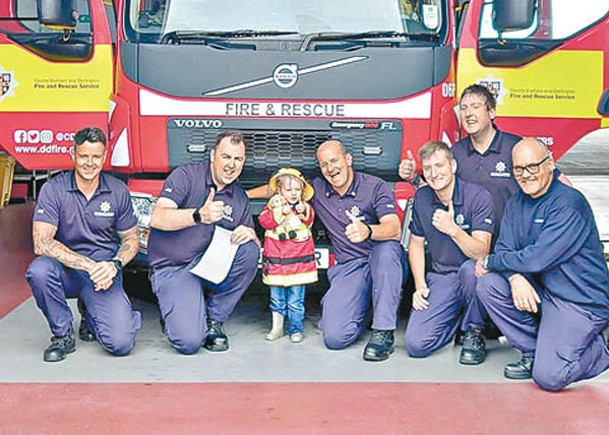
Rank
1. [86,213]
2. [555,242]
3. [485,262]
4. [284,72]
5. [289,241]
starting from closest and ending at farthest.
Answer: [555,242] → [485,262] → [86,213] → [289,241] → [284,72]

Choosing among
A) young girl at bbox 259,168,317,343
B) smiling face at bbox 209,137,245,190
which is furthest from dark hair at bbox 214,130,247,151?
young girl at bbox 259,168,317,343

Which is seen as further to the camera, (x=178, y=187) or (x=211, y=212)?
(x=178, y=187)

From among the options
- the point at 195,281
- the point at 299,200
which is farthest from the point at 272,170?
the point at 195,281

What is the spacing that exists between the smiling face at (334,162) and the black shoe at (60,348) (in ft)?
5.61

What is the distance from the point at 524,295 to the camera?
5289mm

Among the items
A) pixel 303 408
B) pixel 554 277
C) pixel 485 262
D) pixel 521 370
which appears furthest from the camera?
pixel 485 262

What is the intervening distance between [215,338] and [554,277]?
6.38ft

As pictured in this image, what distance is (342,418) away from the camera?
477 centimetres

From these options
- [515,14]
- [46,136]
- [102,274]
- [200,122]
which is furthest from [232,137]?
[515,14]

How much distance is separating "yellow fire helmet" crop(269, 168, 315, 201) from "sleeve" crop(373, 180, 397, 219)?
15.1 inches

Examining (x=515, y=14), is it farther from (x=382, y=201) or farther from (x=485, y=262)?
(x=485, y=262)

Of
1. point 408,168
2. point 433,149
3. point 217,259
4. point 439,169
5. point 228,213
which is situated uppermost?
point 433,149

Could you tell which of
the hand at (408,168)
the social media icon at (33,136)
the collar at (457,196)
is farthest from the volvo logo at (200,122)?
the collar at (457,196)

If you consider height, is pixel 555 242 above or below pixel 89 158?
below
